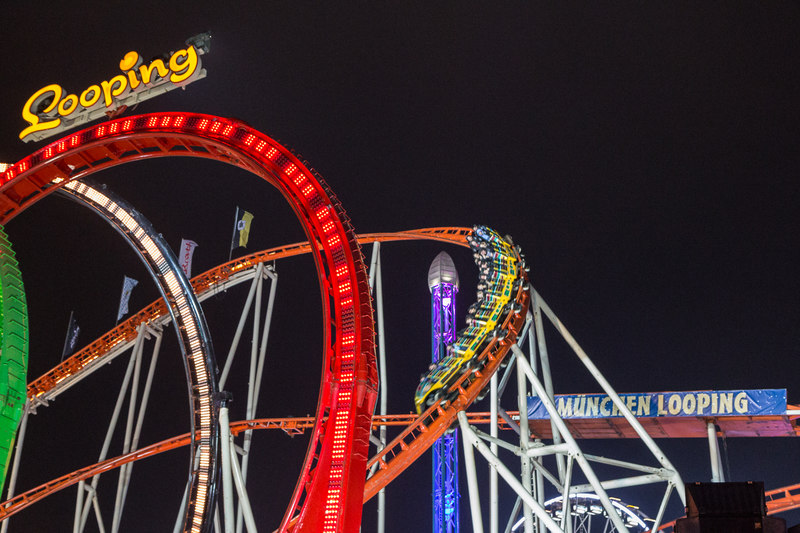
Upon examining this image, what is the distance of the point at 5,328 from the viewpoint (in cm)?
1062

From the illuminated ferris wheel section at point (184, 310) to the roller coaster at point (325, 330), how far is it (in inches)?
0.8

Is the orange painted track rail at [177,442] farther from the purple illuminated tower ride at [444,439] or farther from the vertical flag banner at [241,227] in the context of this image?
the vertical flag banner at [241,227]

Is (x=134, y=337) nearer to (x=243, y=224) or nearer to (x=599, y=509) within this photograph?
(x=243, y=224)

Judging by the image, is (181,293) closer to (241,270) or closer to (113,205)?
(113,205)

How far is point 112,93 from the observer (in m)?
14.1

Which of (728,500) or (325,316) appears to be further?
(325,316)

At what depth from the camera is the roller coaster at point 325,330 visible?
8.43 m

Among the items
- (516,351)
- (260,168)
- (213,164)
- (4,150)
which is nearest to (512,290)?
(516,351)

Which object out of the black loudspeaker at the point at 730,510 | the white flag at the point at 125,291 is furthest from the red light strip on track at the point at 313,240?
the white flag at the point at 125,291

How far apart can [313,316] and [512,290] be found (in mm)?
18531

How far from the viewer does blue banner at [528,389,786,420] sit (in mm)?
12508

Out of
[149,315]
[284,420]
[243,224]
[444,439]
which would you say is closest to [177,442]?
[284,420]

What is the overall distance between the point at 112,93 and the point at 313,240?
268 inches

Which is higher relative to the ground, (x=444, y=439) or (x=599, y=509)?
(x=444, y=439)
